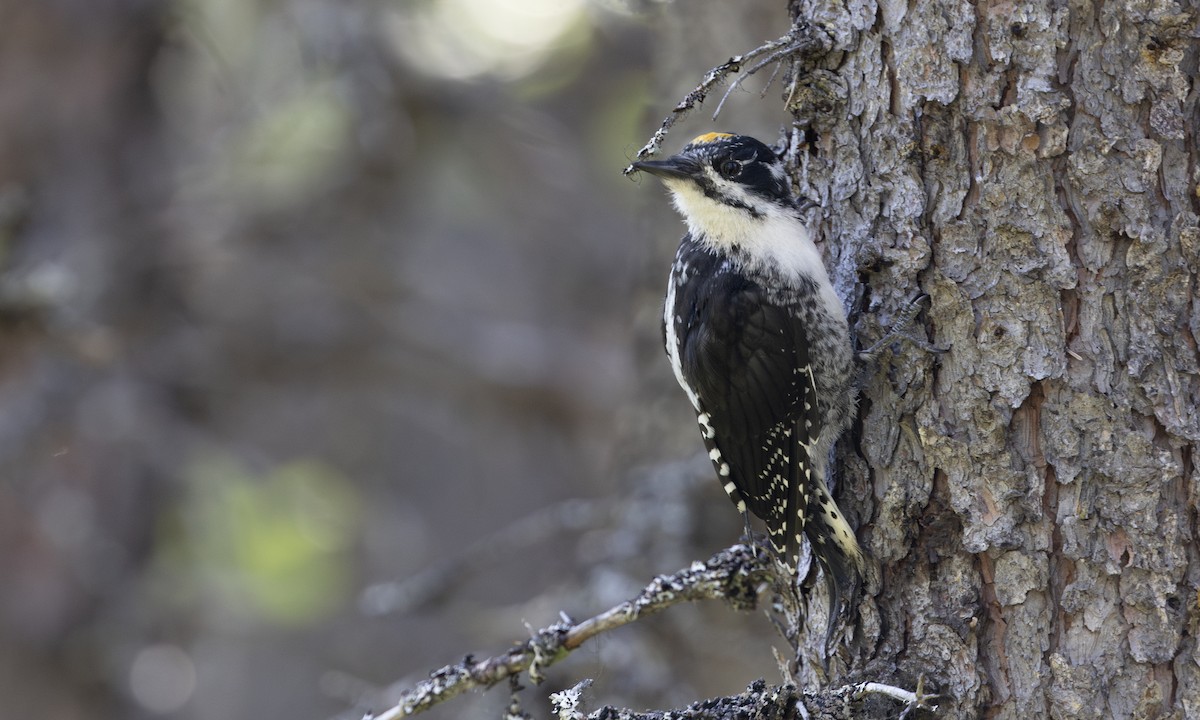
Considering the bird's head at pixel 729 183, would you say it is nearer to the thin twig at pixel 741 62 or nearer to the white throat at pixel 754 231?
the white throat at pixel 754 231

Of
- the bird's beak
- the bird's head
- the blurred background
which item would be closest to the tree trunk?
the bird's head

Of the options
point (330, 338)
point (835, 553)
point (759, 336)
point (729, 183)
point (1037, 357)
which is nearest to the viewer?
point (1037, 357)

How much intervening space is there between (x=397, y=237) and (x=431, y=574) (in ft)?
14.3

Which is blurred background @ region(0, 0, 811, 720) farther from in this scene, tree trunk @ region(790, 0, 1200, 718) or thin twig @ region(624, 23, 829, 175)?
thin twig @ region(624, 23, 829, 175)

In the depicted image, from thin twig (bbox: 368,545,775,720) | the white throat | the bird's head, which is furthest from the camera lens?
the bird's head

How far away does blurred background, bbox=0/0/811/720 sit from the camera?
17.1 ft

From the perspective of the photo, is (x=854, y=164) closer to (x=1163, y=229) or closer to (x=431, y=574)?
(x=1163, y=229)

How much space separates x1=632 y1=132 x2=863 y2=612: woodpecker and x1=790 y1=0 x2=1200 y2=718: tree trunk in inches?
10.4

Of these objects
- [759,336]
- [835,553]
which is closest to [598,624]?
[835,553]

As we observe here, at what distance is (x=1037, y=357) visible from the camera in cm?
235

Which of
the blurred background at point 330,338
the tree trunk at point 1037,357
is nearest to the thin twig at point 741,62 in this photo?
the tree trunk at point 1037,357

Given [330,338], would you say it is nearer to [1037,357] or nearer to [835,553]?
[835,553]

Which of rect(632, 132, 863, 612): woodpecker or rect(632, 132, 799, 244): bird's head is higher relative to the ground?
rect(632, 132, 799, 244): bird's head

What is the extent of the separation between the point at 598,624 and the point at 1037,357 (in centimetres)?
116
